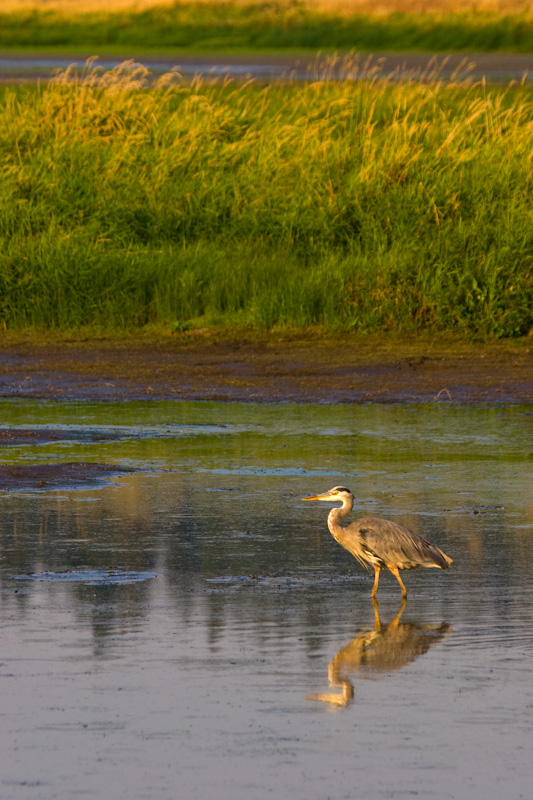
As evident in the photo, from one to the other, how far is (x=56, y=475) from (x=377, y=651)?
15.1ft

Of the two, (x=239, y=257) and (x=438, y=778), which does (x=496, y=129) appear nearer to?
(x=239, y=257)

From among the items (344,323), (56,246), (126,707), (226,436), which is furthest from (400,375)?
(126,707)

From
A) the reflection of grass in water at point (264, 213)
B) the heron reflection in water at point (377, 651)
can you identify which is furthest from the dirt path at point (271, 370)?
the heron reflection in water at point (377, 651)

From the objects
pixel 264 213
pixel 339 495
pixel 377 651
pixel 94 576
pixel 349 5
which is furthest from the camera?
pixel 349 5

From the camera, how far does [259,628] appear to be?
696 cm

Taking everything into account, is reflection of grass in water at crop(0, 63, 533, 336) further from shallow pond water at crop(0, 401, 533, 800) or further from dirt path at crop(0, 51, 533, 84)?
dirt path at crop(0, 51, 533, 84)

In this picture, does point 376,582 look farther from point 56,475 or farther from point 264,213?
point 264,213

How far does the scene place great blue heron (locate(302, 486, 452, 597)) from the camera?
755cm

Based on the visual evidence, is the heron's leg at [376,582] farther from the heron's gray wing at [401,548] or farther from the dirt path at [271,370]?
the dirt path at [271,370]

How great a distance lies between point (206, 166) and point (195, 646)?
1625cm

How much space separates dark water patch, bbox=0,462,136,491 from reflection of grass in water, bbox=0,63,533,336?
305 inches

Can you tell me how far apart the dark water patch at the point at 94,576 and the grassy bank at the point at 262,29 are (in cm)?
4184

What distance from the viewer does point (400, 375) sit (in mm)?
16234

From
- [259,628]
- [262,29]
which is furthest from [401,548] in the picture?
[262,29]
